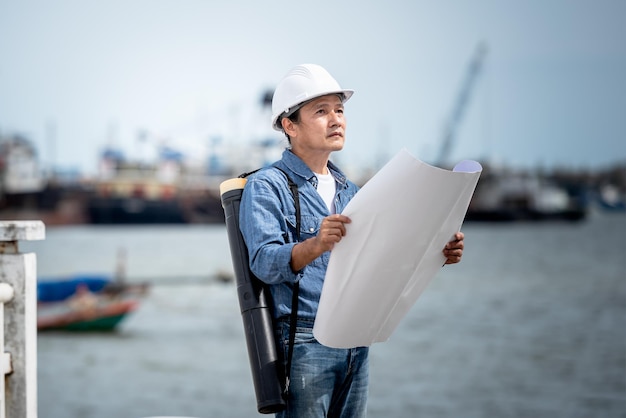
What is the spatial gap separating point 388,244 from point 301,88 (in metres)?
0.53

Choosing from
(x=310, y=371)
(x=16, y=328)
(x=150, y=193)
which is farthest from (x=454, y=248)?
(x=150, y=193)

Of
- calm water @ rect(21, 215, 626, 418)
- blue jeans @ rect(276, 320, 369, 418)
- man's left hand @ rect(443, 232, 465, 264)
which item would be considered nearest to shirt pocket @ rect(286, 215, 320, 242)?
blue jeans @ rect(276, 320, 369, 418)

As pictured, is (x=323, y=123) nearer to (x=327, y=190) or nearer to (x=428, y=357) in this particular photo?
(x=327, y=190)

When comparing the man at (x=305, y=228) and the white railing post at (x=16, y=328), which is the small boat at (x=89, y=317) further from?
the man at (x=305, y=228)

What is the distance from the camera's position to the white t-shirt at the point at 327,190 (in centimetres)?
277

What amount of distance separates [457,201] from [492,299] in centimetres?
Answer: 4135

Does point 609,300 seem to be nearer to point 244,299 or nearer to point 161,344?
point 161,344

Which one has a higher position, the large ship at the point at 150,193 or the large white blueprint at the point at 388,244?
the large white blueprint at the point at 388,244

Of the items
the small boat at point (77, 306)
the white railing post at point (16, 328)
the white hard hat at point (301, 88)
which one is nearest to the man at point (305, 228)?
the white hard hat at point (301, 88)

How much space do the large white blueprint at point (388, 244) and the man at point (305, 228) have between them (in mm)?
84

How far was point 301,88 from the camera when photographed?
8.73 feet

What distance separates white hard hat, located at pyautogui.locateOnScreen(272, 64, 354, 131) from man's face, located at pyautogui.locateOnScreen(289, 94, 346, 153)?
28 mm

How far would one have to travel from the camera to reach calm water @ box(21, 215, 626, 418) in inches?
818

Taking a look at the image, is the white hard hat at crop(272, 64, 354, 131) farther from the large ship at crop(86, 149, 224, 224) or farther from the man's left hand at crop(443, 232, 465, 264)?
the large ship at crop(86, 149, 224, 224)
